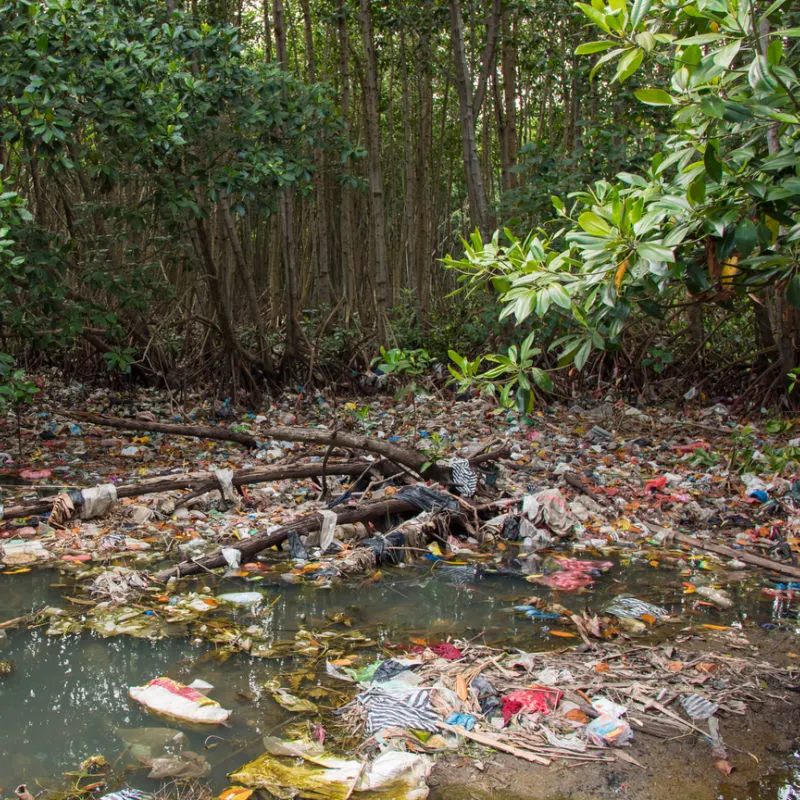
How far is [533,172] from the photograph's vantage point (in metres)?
7.13

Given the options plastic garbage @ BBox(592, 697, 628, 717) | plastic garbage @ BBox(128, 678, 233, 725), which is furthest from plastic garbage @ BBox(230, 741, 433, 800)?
plastic garbage @ BBox(592, 697, 628, 717)

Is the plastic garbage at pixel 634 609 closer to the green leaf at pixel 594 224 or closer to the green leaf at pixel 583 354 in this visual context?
the green leaf at pixel 583 354

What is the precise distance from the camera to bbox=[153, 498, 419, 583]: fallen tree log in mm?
3320

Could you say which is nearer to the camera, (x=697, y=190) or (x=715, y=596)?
(x=697, y=190)

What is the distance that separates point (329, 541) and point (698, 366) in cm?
479

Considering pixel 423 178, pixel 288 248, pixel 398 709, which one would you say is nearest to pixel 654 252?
pixel 398 709

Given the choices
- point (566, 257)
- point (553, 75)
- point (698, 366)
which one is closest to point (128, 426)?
point (566, 257)

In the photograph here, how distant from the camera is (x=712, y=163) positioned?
1520 millimetres

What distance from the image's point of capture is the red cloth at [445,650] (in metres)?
2.57

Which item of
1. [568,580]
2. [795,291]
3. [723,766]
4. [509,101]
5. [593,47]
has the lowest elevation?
[568,580]

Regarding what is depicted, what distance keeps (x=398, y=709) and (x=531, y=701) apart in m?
0.38

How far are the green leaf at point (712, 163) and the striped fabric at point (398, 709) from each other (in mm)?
1511

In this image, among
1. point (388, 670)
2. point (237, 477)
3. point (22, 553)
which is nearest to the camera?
point (388, 670)

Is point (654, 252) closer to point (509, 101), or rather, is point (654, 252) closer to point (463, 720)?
point (463, 720)
